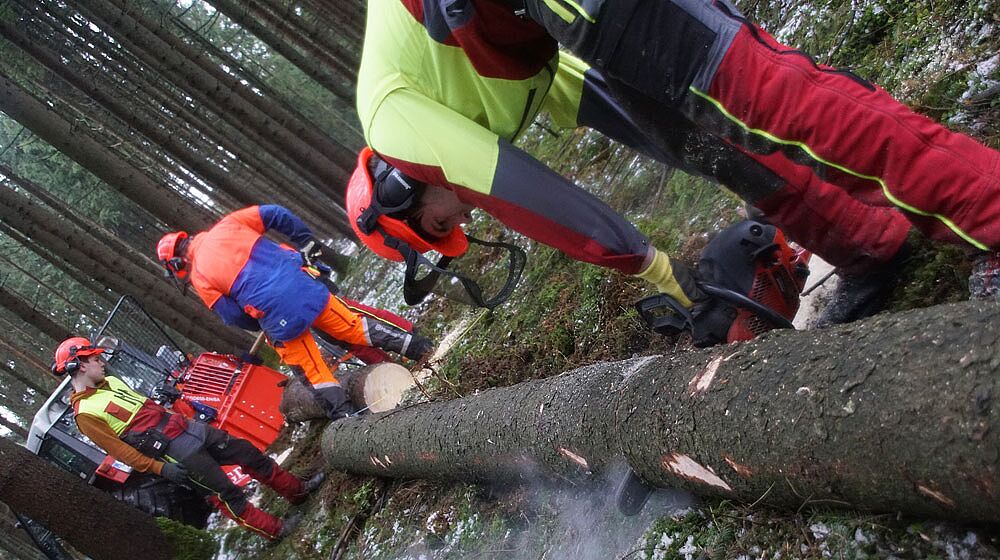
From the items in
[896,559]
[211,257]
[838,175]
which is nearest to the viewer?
[896,559]

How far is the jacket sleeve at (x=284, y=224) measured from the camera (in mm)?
6082

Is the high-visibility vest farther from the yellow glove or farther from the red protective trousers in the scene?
the red protective trousers

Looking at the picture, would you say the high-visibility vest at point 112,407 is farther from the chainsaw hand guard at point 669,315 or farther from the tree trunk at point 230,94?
the tree trunk at point 230,94

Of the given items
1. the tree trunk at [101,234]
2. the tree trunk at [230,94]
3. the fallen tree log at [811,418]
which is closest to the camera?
→ the fallen tree log at [811,418]

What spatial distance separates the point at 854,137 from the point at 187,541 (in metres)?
5.90

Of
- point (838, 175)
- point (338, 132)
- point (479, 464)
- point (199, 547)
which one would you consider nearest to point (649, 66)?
point (838, 175)

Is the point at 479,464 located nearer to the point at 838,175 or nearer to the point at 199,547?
the point at 838,175

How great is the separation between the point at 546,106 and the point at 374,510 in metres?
2.74

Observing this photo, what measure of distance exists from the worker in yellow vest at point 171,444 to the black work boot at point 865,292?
442cm

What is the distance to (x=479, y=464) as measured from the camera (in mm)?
3242

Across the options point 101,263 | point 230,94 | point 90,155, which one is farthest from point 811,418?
point 230,94

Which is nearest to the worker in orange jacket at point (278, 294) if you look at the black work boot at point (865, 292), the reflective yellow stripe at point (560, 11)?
the black work boot at point (865, 292)

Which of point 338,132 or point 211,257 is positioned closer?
point 211,257

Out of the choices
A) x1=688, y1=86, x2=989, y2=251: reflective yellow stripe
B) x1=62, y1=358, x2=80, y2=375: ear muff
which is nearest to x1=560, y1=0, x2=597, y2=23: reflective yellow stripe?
x1=688, y1=86, x2=989, y2=251: reflective yellow stripe
